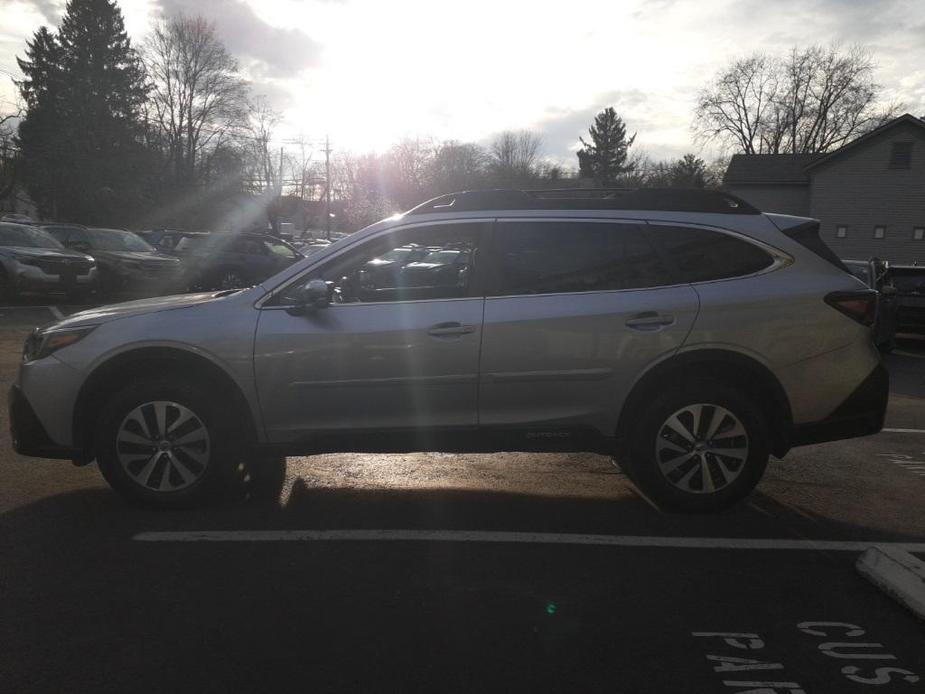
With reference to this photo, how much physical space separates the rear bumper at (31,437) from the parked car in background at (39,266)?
12.8 metres

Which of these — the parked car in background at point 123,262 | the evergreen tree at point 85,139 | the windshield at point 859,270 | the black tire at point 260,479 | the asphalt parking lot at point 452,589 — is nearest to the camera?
the asphalt parking lot at point 452,589

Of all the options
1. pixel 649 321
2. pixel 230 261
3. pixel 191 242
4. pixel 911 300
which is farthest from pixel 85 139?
pixel 649 321

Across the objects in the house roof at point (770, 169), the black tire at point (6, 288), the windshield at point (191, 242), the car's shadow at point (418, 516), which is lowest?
the car's shadow at point (418, 516)

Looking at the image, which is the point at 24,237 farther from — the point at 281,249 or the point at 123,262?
the point at 281,249

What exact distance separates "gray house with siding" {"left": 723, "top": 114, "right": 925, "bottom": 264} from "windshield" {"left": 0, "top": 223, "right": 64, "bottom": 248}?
33676 millimetres

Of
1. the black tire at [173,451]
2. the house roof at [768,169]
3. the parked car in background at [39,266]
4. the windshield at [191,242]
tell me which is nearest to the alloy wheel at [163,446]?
the black tire at [173,451]

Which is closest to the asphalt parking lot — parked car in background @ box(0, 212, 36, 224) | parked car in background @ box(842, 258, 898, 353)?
parked car in background @ box(842, 258, 898, 353)

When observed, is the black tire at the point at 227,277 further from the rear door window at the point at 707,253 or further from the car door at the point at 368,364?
the rear door window at the point at 707,253

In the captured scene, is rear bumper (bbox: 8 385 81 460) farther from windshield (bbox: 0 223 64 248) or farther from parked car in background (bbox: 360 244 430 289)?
windshield (bbox: 0 223 64 248)

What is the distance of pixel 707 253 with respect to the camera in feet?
14.8

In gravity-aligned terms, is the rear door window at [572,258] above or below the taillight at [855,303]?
above

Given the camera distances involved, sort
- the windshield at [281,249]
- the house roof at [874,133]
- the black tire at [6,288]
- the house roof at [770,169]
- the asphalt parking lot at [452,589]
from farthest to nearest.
A: the house roof at [770,169]
the house roof at [874,133]
the windshield at [281,249]
the black tire at [6,288]
the asphalt parking lot at [452,589]

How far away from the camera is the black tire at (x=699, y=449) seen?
436 centimetres

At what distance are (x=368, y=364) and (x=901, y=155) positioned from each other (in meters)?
39.3
